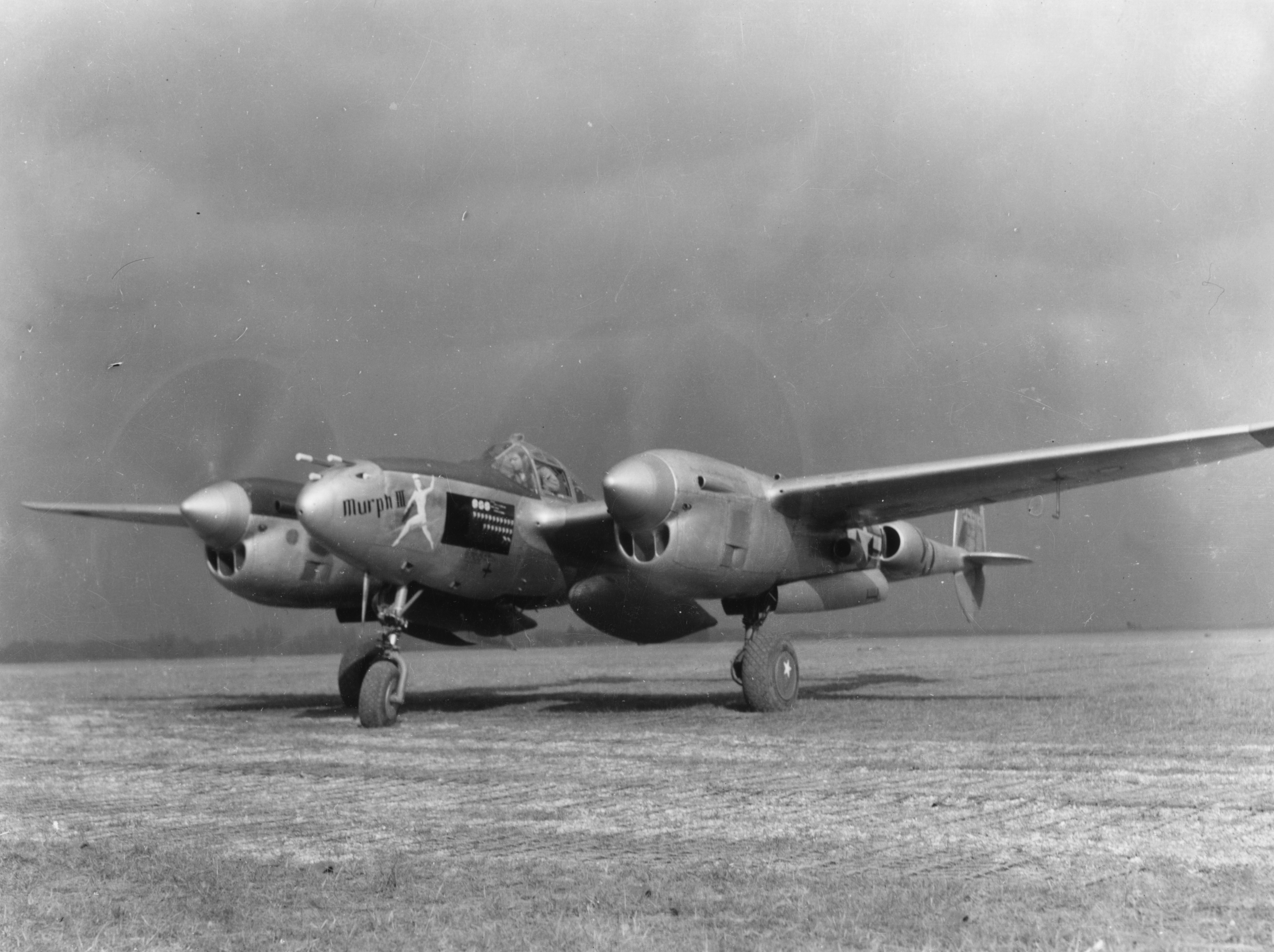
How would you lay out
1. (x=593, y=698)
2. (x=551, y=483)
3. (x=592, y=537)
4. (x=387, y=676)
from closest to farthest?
1. (x=387, y=676)
2. (x=592, y=537)
3. (x=551, y=483)
4. (x=593, y=698)

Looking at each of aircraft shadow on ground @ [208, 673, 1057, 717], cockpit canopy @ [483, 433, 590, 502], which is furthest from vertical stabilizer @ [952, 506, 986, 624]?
cockpit canopy @ [483, 433, 590, 502]

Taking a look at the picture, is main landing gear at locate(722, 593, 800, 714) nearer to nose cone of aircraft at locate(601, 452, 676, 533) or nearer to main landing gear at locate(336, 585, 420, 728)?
nose cone of aircraft at locate(601, 452, 676, 533)

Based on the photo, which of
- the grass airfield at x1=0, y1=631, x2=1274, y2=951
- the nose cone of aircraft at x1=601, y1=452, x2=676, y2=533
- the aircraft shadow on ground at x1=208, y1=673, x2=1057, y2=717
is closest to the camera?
the grass airfield at x1=0, y1=631, x2=1274, y2=951

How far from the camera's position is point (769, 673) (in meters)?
13.6

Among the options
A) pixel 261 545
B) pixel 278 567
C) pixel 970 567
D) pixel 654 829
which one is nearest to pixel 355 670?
pixel 278 567

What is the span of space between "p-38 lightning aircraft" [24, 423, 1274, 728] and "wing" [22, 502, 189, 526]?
9.15 ft

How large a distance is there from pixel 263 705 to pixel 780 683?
758 cm

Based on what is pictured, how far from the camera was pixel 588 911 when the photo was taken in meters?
4.58

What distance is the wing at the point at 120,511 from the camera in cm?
1703

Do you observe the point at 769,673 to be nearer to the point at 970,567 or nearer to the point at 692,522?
the point at 692,522

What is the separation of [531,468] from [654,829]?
8486mm

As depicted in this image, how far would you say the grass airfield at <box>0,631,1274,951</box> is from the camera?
441 centimetres

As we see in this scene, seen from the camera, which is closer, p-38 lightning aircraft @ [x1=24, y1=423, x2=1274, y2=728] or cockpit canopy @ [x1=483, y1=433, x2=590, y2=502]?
p-38 lightning aircraft @ [x1=24, y1=423, x2=1274, y2=728]

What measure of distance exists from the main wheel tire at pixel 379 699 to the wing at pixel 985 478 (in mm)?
4561
